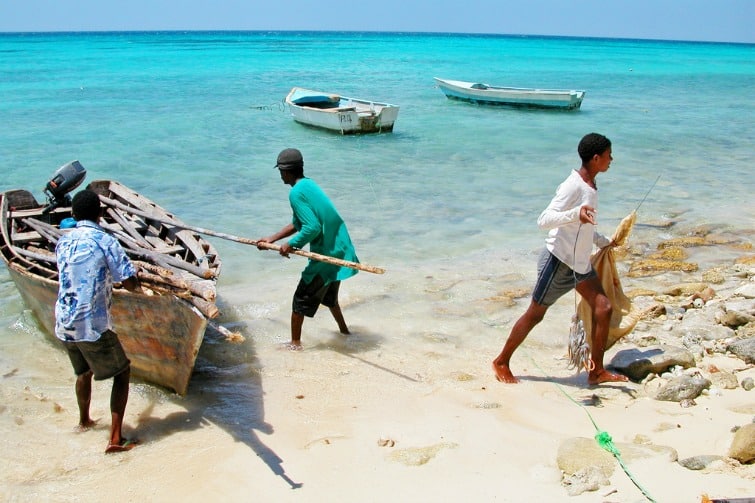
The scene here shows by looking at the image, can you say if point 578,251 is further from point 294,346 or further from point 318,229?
point 294,346

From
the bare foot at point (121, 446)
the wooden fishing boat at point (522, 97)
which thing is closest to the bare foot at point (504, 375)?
the bare foot at point (121, 446)

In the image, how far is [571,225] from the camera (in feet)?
14.2

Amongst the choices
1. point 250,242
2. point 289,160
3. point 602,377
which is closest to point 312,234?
point 250,242

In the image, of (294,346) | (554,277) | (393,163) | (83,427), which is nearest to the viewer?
(554,277)

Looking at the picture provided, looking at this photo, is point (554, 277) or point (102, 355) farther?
point (554, 277)

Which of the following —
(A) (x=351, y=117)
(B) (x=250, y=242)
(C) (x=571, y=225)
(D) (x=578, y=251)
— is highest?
(C) (x=571, y=225)

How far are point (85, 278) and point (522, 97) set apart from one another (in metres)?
22.4

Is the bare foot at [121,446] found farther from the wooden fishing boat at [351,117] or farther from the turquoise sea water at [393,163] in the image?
the wooden fishing boat at [351,117]

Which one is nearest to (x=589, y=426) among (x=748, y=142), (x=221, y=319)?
(x=221, y=319)

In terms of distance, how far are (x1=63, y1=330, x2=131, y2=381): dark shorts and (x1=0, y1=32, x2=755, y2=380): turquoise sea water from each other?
241 cm

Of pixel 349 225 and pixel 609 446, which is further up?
pixel 609 446

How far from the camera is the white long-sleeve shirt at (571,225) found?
4215 millimetres

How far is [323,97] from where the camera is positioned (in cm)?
2080

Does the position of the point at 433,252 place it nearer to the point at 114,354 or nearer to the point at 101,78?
the point at 114,354
